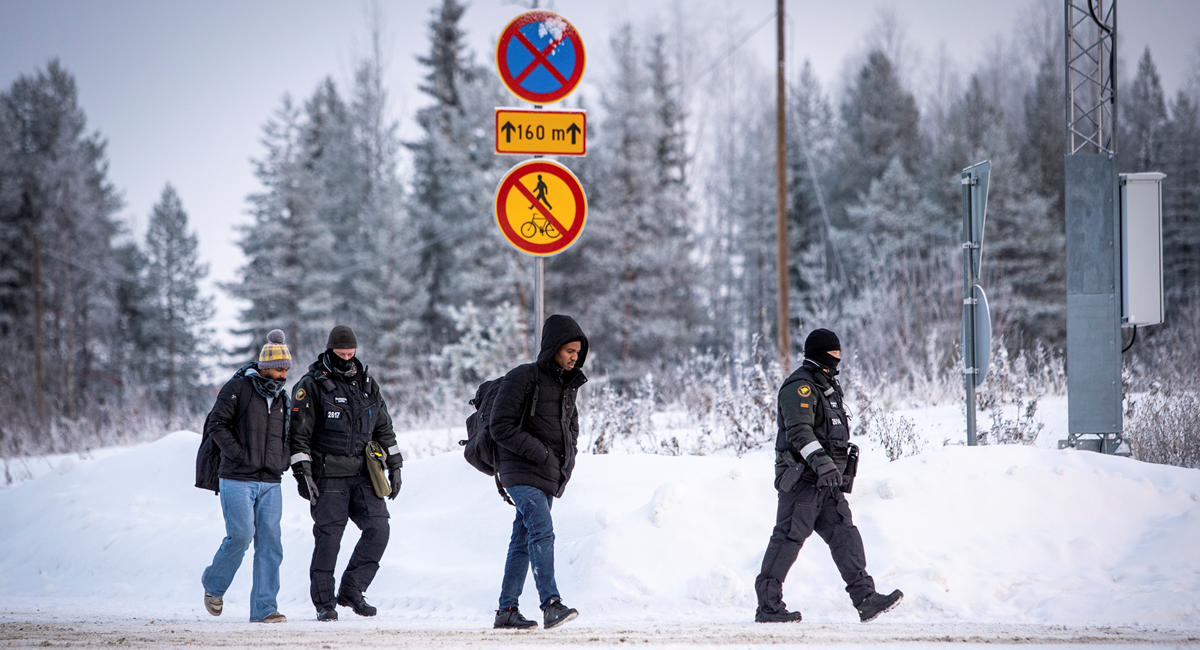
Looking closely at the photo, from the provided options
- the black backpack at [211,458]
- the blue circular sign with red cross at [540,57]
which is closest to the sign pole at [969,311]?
the blue circular sign with red cross at [540,57]

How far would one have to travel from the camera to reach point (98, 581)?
877cm

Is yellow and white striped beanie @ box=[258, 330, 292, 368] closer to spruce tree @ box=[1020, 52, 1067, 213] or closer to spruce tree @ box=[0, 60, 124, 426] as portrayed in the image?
spruce tree @ box=[0, 60, 124, 426]

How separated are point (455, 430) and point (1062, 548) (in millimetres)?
8835

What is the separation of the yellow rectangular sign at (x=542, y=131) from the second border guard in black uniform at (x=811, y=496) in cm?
220

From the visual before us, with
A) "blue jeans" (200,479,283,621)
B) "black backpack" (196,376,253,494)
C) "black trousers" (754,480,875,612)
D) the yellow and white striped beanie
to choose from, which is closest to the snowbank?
"black trousers" (754,480,875,612)

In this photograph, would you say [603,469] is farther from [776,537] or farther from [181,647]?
[181,647]

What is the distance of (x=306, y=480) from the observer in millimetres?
6289

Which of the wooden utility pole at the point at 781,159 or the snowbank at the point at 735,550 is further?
the wooden utility pole at the point at 781,159

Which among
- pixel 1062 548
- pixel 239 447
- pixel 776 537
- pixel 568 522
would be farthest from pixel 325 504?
pixel 1062 548

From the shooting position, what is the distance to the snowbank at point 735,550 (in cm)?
587

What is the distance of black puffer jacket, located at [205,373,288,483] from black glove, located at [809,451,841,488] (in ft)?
11.7

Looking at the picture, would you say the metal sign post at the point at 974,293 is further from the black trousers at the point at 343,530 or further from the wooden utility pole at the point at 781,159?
the wooden utility pole at the point at 781,159

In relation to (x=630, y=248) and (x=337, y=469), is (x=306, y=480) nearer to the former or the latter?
(x=337, y=469)

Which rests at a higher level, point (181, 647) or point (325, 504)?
point (325, 504)
